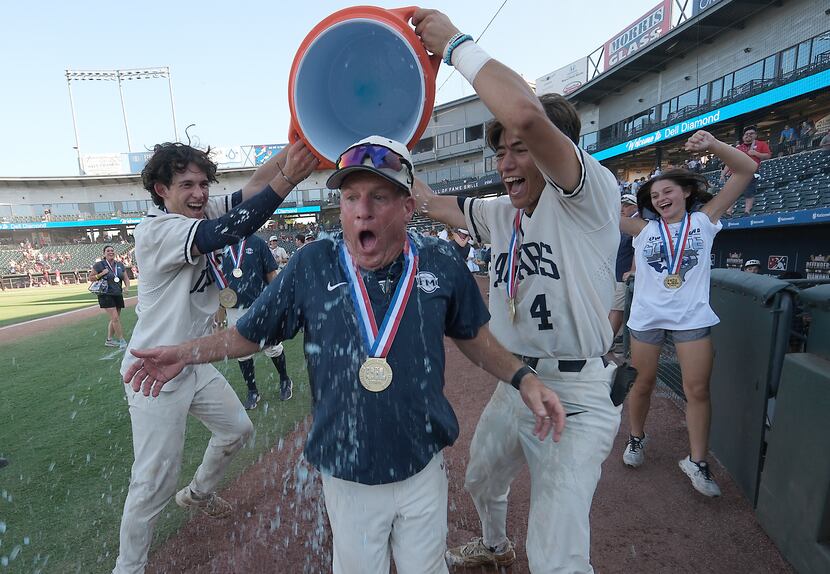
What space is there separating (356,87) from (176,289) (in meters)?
1.59

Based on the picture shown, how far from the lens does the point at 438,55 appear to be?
2.07 m

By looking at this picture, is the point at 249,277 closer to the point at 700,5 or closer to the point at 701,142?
the point at 701,142

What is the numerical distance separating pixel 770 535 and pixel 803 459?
727 mm

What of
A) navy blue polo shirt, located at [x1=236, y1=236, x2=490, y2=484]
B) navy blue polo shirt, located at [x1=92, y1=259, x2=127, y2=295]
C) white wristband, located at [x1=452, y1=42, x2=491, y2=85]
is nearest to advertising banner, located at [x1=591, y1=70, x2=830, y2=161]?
white wristband, located at [x1=452, y1=42, x2=491, y2=85]

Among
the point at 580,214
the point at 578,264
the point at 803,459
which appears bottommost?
the point at 803,459

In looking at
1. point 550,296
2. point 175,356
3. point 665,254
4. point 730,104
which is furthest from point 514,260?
point 730,104

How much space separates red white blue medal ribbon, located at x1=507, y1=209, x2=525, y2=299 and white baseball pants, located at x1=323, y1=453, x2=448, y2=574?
38.2 inches

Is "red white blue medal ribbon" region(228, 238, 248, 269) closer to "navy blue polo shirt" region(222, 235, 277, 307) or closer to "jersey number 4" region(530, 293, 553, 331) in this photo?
"navy blue polo shirt" region(222, 235, 277, 307)

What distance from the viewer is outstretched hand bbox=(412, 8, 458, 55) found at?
1981 mm

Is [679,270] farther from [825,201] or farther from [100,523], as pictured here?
[825,201]

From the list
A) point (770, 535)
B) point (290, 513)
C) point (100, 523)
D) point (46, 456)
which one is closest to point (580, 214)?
point (770, 535)

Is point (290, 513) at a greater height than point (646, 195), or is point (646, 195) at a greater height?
point (646, 195)

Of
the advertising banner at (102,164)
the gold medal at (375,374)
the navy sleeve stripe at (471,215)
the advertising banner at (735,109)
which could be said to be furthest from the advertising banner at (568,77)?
the advertising banner at (102,164)

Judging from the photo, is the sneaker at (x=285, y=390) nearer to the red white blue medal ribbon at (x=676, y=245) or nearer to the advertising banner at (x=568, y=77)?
the red white blue medal ribbon at (x=676, y=245)
